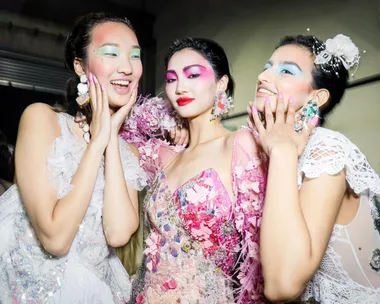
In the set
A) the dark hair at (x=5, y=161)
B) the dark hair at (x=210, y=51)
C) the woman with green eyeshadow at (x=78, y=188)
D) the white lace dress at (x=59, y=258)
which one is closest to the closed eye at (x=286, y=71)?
the dark hair at (x=210, y=51)

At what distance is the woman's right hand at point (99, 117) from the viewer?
802 mm

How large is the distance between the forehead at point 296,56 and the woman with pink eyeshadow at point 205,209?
0.62 feet

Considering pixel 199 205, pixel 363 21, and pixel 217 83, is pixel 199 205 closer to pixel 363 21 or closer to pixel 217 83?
pixel 217 83

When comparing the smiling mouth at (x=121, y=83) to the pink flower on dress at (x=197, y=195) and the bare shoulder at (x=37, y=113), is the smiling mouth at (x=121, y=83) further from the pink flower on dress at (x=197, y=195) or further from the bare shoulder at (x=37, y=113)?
the pink flower on dress at (x=197, y=195)

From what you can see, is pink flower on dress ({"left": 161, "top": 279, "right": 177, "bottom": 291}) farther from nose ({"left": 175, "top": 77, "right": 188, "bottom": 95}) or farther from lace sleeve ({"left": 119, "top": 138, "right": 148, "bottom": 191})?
nose ({"left": 175, "top": 77, "right": 188, "bottom": 95})

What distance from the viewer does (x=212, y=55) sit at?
1.02m

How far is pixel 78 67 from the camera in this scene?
933 millimetres

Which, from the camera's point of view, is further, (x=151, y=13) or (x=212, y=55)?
(x=151, y=13)

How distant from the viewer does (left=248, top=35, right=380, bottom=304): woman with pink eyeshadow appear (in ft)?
1.99

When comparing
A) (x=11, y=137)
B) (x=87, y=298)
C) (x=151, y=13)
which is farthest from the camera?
(x=151, y=13)

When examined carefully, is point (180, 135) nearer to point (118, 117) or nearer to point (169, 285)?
point (118, 117)

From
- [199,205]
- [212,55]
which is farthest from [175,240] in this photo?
[212,55]

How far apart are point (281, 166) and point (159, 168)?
0.48 metres

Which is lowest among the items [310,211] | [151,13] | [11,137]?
[11,137]
